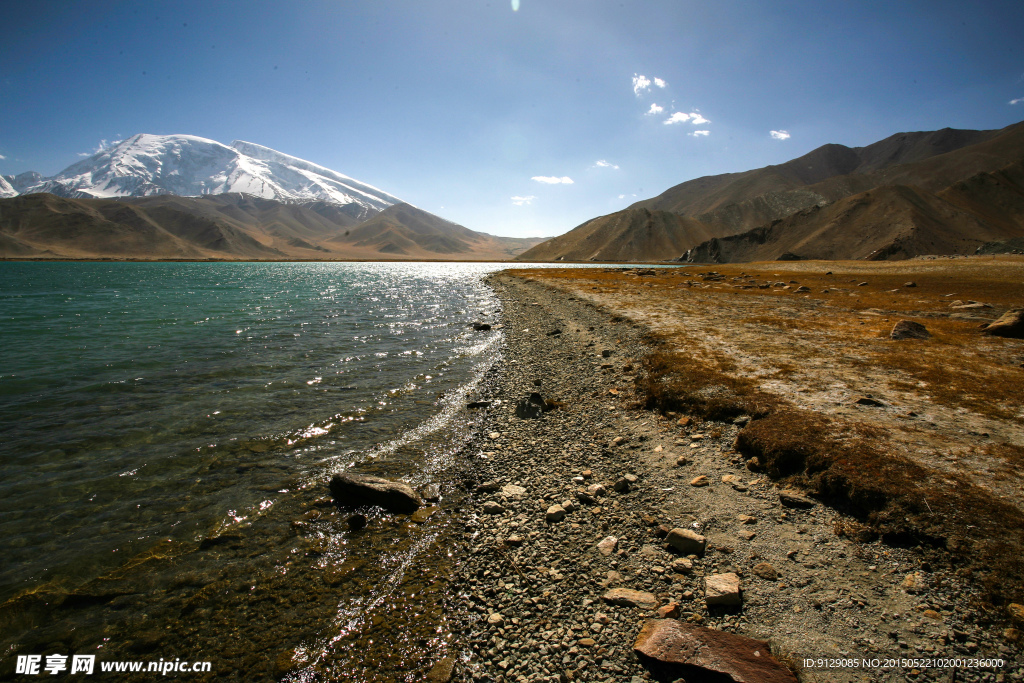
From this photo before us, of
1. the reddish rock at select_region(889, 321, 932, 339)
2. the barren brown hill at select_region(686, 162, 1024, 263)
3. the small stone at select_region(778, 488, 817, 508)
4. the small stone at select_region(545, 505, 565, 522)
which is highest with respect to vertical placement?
the barren brown hill at select_region(686, 162, 1024, 263)

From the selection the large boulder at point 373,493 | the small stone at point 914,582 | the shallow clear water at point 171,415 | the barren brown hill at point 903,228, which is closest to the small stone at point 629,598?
the small stone at point 914,582

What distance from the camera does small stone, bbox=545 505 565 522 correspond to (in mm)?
8048

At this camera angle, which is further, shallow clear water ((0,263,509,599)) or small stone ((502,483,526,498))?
small stone ((502,483,526,498))

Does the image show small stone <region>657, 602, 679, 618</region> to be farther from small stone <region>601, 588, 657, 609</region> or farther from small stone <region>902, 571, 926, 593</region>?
small stone <region>902, 571, 926, 593</region>

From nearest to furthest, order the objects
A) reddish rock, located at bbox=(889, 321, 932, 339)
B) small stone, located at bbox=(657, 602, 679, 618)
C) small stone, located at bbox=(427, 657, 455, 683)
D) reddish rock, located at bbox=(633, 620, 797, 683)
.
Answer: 1. reddish rock, located at bbox=(633, 620, 797, 683)
2. small stone, located at bbox=(427, 657, 455, 683)
3. small stone, located at bbox=(657, 602, 679, 618)
4. reddish rock, located at bbox=(889, 321, 932, 339)

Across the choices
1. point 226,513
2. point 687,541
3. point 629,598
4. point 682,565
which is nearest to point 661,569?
point 682,565

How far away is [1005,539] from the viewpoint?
5332 mm

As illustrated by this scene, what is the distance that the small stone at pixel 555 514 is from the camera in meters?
8.05

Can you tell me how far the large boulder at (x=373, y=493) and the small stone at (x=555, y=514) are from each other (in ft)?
10.8

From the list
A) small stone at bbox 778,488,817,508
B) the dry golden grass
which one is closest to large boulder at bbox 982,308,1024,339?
the dry golden grass

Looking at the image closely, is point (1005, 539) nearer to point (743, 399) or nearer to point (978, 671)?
point (978, 671)

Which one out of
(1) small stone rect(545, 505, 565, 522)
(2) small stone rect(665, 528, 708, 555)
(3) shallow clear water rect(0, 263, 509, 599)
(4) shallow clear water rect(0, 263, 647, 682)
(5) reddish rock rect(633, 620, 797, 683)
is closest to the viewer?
(5) reddish rock rect(633, 620, 797, 683)

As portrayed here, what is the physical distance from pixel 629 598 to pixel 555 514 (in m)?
2.45

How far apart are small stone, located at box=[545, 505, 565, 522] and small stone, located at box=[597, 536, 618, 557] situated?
3.64 feet
